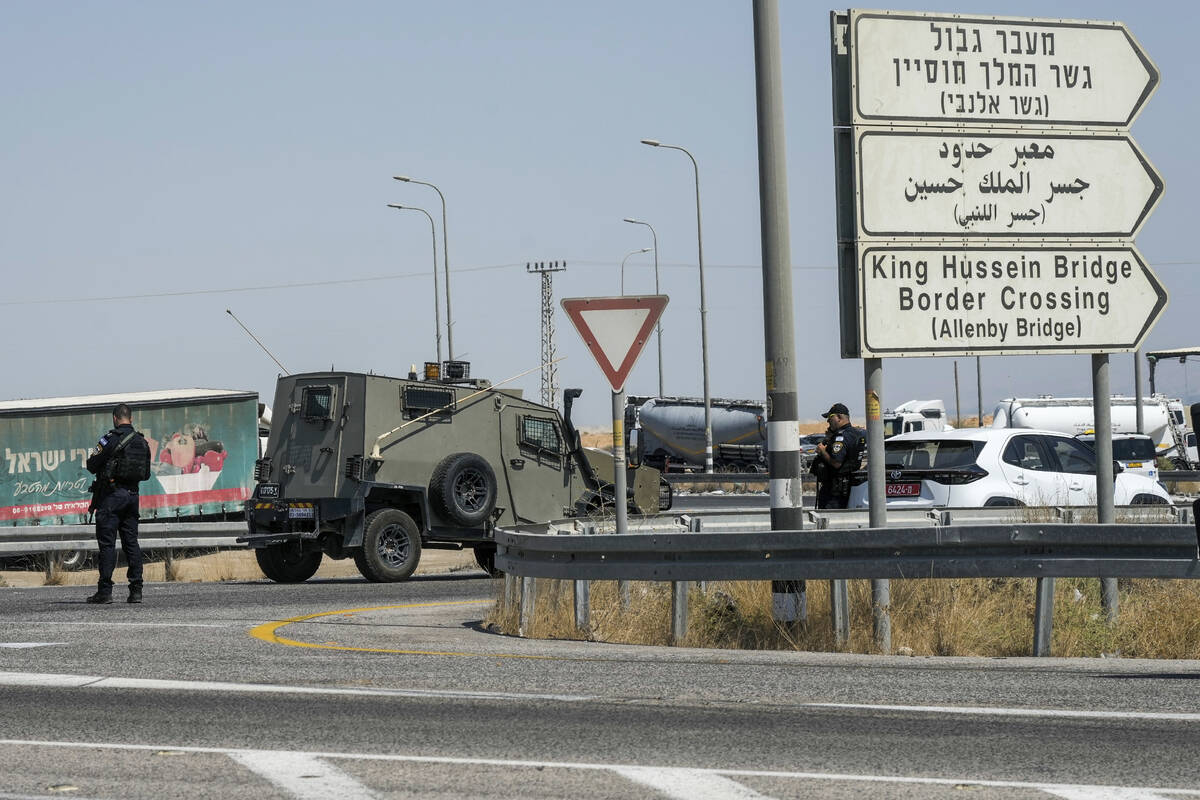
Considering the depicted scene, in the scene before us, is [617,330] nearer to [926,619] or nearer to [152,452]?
[926,619]

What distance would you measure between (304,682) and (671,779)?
3549mm

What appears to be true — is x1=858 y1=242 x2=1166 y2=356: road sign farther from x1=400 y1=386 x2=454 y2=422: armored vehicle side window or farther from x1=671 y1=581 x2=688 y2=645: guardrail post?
x1=400 y1=386 x2=454 y2=422: armored vehicle side window

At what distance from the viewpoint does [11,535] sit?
25.1 meters

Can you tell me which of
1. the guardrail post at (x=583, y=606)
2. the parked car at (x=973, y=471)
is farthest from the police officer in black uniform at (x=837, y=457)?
the guardrail post at (x=583, y=606)

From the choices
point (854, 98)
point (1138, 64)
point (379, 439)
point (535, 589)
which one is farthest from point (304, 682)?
point (379, 439)

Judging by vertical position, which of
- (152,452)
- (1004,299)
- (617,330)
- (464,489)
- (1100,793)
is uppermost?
(1004,299)

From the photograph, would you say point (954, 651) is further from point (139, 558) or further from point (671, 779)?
point (139, 558)

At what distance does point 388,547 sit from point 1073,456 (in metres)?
7.96

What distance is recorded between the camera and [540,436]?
20.8m

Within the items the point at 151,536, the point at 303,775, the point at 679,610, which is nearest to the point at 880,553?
the point at 679,610

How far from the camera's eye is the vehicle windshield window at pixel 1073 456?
17.2 m

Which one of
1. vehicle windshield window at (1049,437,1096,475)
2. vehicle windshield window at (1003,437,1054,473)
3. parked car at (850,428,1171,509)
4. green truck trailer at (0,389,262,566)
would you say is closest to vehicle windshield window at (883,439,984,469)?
parked car at (850,428,1171,509)

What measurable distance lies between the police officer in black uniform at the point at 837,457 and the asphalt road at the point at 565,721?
232 inches

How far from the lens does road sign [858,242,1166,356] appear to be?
1191cm
